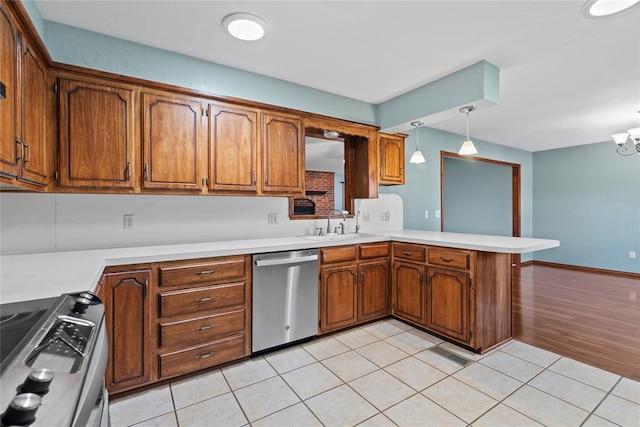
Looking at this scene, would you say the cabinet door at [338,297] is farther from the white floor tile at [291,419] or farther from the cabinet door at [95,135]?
the cabinet door at [95,135]

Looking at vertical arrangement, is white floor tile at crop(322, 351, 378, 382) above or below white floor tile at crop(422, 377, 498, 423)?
above

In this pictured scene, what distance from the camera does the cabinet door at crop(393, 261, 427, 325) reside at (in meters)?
2.95

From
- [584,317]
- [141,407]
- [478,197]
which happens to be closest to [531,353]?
[584,317]

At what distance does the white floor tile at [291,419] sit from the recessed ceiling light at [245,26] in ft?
8.21

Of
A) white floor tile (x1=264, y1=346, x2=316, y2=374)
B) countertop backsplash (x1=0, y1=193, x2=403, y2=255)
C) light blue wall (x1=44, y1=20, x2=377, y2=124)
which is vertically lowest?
white floor tile (x1=264, y1=346, x2=316, y2=374)

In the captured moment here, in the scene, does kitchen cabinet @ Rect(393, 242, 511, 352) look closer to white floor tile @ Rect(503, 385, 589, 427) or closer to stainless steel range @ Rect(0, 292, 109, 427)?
white floor tile @ Rect(503, 385, 589, 427)

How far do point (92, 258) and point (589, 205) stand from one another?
24.8 feet

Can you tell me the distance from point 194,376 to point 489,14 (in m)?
3.20

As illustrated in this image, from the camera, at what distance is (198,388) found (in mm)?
2068

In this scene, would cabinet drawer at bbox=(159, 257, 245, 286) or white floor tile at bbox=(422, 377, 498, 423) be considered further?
cabinet drawer at bbox=(159, 257, 245, 286)

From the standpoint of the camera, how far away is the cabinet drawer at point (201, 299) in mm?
2094

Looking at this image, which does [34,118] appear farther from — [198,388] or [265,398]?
[265,398]

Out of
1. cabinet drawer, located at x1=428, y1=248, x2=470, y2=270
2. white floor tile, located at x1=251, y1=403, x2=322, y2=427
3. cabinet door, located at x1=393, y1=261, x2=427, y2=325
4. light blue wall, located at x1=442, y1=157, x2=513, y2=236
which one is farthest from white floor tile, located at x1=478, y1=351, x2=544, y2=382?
light blue wall, located at x1=442, y1=157, x2=513, y2=236

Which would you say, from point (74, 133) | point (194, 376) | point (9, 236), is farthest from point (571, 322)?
point (9, 236)
